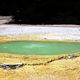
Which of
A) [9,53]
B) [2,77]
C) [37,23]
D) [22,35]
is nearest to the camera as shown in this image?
[2,77]

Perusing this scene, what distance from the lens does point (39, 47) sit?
9.13 m

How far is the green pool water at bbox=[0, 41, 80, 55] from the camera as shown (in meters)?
8.48

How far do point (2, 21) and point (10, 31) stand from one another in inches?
116

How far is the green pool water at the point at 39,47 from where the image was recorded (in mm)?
8477

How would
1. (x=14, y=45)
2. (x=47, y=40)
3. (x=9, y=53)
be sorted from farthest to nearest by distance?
(x=47, y=40) < (x=14, y=45) < (x=9, y=53)

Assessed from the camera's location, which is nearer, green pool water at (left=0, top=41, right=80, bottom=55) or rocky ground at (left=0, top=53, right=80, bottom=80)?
rocky ground at (left=0, top=53, right=80, bottom=80)

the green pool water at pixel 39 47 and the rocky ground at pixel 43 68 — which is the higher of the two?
the rocky ground at pixel 43 68

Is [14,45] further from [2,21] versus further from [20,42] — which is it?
[2,21]

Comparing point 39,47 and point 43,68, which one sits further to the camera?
point 39,47

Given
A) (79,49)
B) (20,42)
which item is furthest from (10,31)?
(79,49)

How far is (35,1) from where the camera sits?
1680cm

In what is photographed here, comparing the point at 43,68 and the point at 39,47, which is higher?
the point at 43,68

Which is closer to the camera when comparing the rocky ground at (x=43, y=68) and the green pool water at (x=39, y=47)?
the rocky ground at (x=43, y=68)

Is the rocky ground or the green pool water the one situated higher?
the rocky ground
